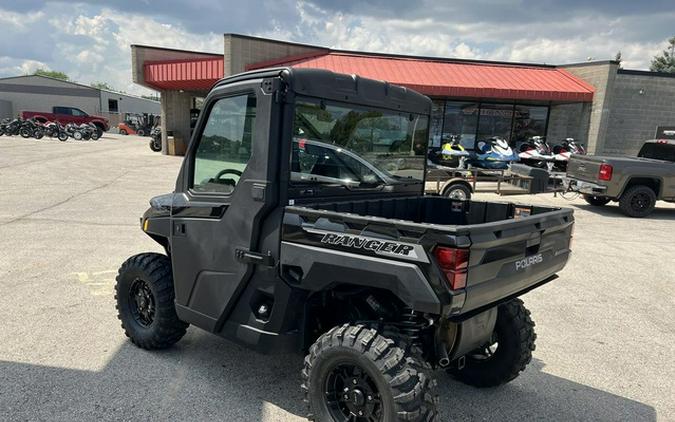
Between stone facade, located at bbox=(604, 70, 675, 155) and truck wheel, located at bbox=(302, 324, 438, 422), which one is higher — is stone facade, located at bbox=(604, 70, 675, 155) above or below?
above

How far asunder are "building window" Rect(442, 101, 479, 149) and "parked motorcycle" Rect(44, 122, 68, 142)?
2538 centimetres

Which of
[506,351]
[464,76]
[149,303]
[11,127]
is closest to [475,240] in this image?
[506,351]

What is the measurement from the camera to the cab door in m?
2.73

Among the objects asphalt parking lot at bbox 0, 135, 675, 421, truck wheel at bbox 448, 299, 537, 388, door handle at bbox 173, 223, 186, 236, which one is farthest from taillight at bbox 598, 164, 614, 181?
door handle at bbox 173, 223, 186, 236

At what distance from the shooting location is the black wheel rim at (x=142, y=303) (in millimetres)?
3740

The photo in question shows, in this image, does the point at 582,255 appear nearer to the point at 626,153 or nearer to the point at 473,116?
the point at 473,116

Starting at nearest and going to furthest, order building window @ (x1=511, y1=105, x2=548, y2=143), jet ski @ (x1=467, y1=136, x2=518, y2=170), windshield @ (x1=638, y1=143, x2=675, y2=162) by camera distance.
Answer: windshield @ (x1=638, y1=143, x2=675, y2=162), jet ski @ (x1=467, y1=136, x2=518, y2=170), building window @ (x1=511, y1=105, x2=548, y2=143)

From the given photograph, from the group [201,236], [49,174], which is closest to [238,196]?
[201,236]

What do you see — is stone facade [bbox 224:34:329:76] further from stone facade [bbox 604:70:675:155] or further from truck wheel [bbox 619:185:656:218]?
truck wheel [bbox 619:185:656:218]

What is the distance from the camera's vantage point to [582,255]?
23.9 feet

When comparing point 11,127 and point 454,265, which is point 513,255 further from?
point 11,127

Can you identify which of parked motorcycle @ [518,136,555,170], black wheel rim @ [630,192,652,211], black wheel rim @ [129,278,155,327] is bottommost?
black wheel rim @ [129,278,155,327]

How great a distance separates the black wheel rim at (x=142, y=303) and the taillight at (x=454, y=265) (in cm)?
254

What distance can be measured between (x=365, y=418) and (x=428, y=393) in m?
0.44
